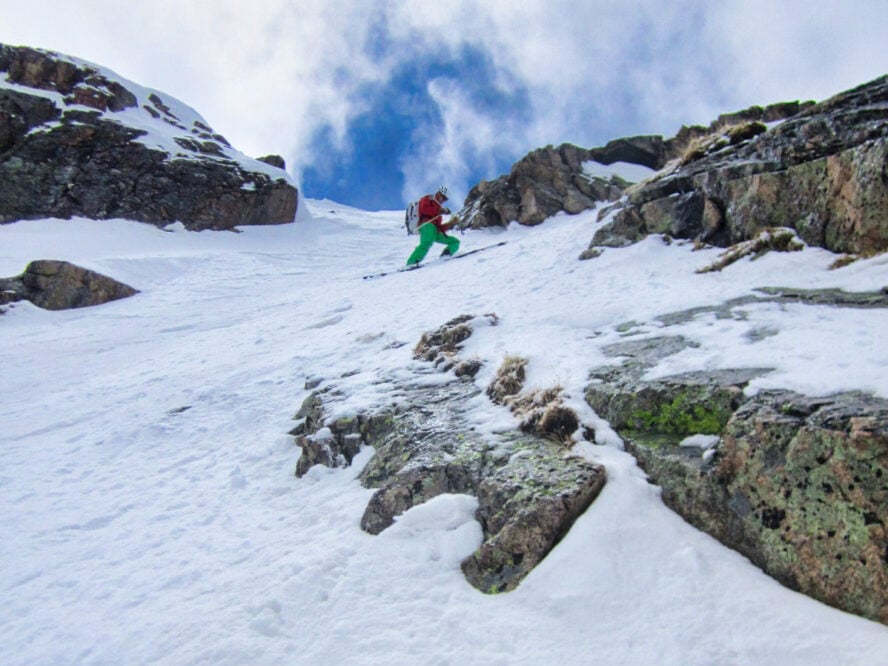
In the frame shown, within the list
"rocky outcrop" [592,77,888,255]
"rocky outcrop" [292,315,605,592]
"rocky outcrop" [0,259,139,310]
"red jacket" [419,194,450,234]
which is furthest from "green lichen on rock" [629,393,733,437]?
"rocky outcrop" [0,259,139,310]

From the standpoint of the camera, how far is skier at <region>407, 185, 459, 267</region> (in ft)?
62.2

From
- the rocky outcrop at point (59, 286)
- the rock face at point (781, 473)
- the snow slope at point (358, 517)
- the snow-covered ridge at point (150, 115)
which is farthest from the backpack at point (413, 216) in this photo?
the snow-covered ridge at point (150, 115)

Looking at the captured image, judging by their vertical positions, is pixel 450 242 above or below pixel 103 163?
below

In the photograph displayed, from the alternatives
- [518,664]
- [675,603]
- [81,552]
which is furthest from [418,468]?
[81,552]

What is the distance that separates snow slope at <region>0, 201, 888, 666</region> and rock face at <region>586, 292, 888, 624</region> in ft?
0.49

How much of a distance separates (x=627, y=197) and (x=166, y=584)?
12.8 meters

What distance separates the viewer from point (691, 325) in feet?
20.5

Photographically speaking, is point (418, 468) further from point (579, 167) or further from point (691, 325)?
point (579, 167)

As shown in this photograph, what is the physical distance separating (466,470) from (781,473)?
8.24ft

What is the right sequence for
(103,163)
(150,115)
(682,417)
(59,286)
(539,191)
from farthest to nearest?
(150,115), (103,163), (539,191), (59,286), (682,417)

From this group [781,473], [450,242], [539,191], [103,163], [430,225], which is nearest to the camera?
[781,473]

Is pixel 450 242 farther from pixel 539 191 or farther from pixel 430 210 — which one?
pixel 539 191

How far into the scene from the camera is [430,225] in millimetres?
18984

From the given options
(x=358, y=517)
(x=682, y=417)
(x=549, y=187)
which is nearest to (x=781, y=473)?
(x=682, y=417)
